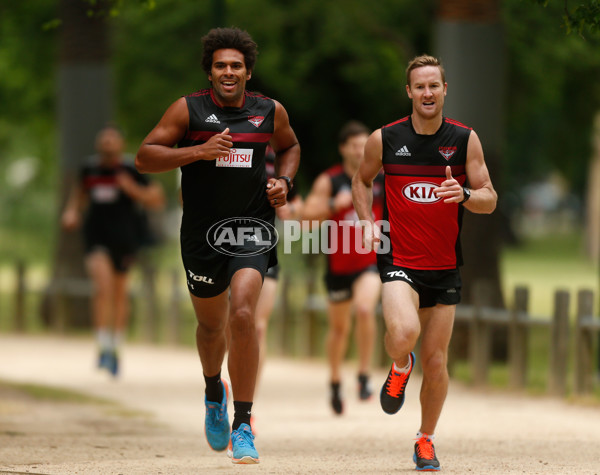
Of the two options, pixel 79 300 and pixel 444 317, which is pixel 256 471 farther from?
pixel 79 300

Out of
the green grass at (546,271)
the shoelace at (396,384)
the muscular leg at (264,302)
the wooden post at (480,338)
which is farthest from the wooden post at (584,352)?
the green grass at (546,271)

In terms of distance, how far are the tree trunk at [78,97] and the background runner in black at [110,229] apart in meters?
5.80

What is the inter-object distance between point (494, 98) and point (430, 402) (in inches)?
314

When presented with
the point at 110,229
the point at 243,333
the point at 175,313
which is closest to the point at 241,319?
the point at 243,333

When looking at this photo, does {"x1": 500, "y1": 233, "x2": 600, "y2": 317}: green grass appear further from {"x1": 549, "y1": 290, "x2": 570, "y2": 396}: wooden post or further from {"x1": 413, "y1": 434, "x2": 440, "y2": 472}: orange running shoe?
{"x1": 413, "y1": 434, "x2": 440, "y2": 472}: orange running shoe

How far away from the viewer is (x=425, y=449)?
743 cm

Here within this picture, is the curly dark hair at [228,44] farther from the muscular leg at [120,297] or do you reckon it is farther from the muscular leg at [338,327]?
the muscular leg at [120,297]

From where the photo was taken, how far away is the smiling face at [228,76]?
293 inches

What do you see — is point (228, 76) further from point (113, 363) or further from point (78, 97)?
point (78, 97)

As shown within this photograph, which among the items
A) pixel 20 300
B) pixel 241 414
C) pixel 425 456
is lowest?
pixel 425 456

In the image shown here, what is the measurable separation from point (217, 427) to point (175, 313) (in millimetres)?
10901

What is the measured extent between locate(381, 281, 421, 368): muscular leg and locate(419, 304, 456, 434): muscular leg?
0.16 meters

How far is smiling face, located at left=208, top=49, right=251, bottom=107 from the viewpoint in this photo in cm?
745

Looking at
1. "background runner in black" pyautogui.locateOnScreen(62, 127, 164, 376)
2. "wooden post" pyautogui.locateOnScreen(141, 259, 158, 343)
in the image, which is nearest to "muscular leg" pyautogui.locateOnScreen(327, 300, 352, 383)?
"background runner in black" pyautogui.locateOnScreen(62, 127, 164, 376)
